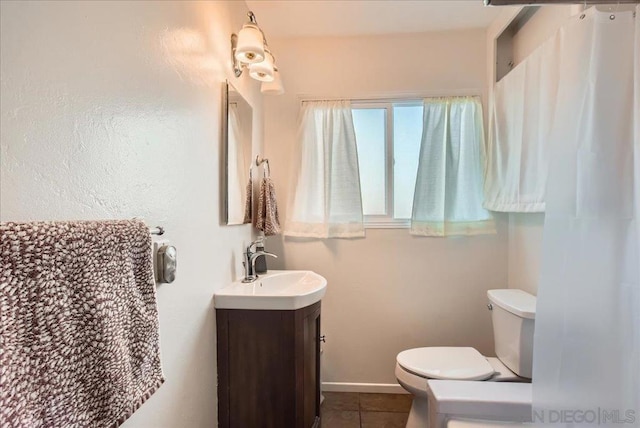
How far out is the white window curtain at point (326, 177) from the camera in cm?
230

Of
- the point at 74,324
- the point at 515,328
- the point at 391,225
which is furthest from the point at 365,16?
the point at 74,324

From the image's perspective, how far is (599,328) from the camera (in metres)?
0.96

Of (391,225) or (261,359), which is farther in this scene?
(391,225)

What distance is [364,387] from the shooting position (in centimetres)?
234

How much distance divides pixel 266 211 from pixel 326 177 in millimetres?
479

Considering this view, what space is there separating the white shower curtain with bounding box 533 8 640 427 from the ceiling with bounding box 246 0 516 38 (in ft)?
3.95

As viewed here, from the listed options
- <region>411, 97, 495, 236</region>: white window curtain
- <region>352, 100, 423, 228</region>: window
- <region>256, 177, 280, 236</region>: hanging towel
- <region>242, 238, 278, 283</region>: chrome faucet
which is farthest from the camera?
<region>352, 100, 423, 228</region>: window

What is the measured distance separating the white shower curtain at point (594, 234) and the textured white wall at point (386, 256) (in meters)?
1.25

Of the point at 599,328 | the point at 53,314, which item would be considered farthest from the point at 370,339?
the point at 53,314

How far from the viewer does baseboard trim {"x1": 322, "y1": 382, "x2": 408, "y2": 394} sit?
91.7 inches

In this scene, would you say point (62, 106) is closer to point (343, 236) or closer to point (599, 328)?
point (599, 328)

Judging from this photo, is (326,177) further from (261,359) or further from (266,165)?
(261,359)

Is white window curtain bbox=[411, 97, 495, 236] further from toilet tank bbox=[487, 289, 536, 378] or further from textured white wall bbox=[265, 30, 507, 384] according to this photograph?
toilet tank bbox=[487, 289, 536, 378]

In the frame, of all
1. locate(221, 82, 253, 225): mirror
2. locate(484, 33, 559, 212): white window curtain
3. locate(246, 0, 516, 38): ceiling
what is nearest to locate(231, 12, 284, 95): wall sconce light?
locate(221, 82, 253, 225): mirror
